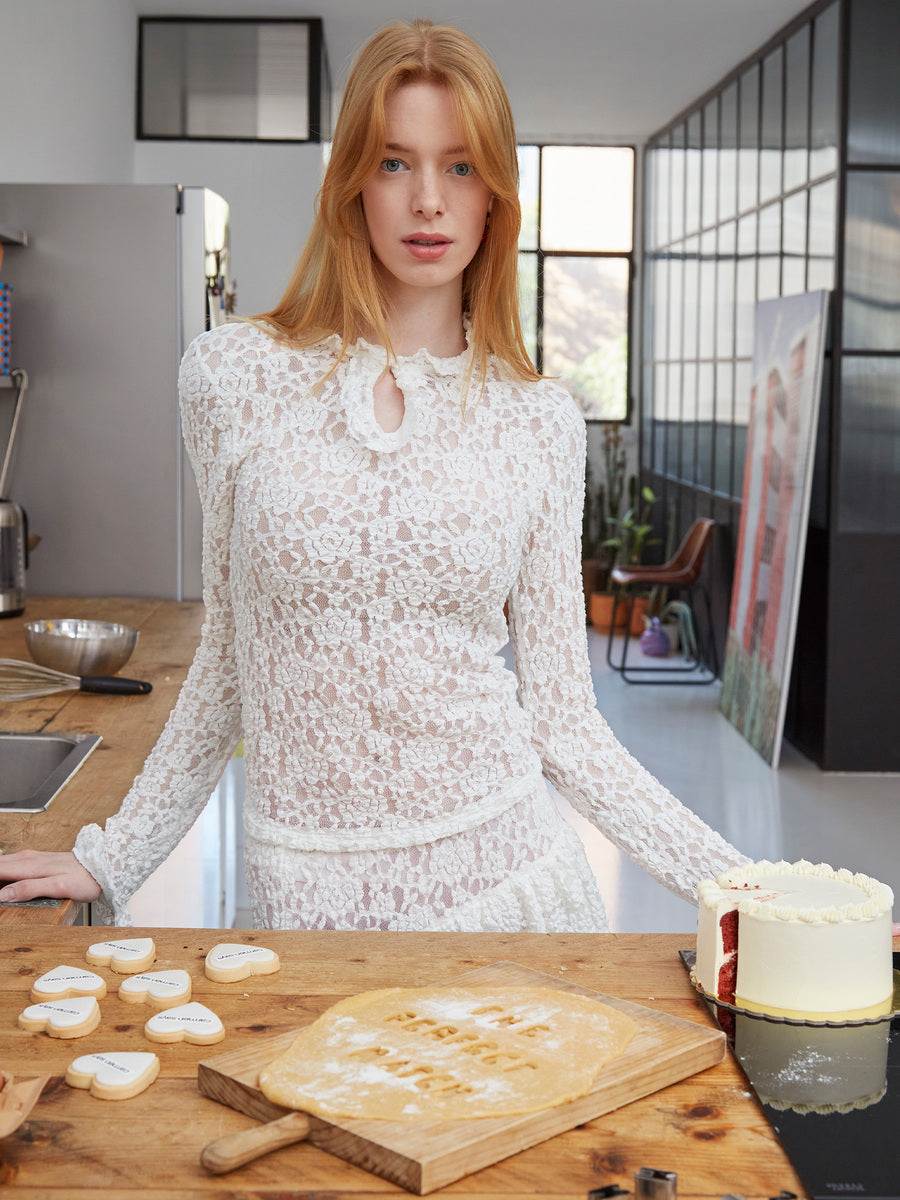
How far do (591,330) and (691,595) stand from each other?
3093 millimetres

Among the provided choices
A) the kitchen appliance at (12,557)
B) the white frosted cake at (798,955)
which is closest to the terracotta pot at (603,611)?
the kitchen appliance at (12,557)

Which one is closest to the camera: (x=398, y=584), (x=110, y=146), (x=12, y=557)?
(x=398, y=584)

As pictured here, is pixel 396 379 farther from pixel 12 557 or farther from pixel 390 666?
pixel 12 557

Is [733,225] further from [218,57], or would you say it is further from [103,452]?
[103,452]

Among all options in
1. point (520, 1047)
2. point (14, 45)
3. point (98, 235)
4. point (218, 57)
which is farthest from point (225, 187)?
point (520, 1047)

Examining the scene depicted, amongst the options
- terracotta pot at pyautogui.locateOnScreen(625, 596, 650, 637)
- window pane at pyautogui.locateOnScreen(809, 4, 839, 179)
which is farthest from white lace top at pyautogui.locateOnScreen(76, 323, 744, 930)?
terracotta pot at pyautogui.locateOnScreen(625, 596, 650, 637)

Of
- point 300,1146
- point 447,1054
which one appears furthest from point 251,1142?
point 447,1054

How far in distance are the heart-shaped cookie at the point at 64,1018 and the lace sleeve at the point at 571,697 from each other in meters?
0.64

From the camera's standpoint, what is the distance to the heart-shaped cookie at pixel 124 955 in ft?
3.49

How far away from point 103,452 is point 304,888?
7.77ft

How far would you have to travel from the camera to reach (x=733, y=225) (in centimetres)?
723

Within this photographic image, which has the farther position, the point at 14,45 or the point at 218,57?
the point at 218,57

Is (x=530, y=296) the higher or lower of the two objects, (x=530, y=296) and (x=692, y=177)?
the lower

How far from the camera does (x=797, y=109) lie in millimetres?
6012
